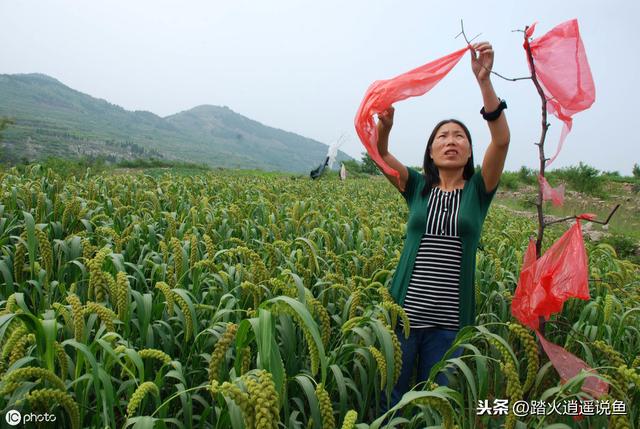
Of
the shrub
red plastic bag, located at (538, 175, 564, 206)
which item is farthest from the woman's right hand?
the shrub

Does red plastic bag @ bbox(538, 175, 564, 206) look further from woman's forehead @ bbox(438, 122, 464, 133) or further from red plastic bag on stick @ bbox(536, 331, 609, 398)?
red plastic bag on stick @ bbox(536, 331, 609, 398)

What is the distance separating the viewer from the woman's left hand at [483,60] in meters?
2.17

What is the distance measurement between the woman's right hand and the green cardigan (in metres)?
0.47

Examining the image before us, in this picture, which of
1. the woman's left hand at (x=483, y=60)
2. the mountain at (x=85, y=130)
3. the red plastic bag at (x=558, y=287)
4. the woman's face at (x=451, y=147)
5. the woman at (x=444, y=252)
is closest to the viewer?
Result: the red plastic bag at (x=558, y=287)

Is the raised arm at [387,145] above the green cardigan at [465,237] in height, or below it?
above

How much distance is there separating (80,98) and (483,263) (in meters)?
196

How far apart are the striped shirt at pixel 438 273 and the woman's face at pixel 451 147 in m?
0.18

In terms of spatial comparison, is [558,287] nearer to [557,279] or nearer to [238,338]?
[557,279]

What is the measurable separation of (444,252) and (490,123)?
0.72 meters

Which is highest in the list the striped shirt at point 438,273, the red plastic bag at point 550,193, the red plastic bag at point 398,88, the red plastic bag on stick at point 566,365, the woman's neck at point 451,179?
the red plastic bag at point 398,88

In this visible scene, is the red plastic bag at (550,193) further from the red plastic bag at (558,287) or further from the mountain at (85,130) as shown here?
the mountain at (85,130)

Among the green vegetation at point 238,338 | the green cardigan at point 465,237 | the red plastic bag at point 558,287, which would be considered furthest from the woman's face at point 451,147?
the green vegetation at point 238,338

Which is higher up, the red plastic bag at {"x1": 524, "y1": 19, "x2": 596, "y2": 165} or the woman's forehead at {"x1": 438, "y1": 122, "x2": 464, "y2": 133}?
the red plastic bag at {"x1": 524, "y1": 19, "x2": 596, "y2": 165}

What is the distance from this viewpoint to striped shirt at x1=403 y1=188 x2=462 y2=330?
94.6 inches
